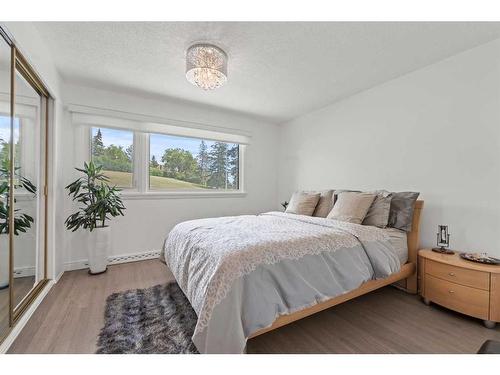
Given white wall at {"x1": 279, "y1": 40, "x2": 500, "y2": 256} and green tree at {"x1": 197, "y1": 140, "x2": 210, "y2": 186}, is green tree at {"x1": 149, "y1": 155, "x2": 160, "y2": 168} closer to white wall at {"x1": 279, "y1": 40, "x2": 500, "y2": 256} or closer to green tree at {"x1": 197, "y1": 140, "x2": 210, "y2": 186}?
green tree at {"x1": 197, "y1": 140, "x2": 210, "y2": 186}

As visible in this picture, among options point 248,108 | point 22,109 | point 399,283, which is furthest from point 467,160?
point 22,109

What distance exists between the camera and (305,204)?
301 cm

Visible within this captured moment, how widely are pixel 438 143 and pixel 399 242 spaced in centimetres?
112

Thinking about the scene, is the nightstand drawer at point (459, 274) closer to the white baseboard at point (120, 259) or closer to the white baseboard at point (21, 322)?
the white baseboard at point (21, 322)

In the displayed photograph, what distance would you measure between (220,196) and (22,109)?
266 cm

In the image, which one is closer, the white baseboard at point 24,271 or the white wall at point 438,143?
the white baseboard at point 24,271

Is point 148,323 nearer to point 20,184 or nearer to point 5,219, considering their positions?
point 5,219

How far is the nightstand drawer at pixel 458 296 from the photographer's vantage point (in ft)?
5.64

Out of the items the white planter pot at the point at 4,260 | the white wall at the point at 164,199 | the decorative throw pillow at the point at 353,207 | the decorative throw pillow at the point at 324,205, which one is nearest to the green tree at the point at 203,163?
the white wall at the point at 164,199

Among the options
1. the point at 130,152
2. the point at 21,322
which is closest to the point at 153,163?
the point at 130,152

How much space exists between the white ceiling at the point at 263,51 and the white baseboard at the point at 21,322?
2.33m
